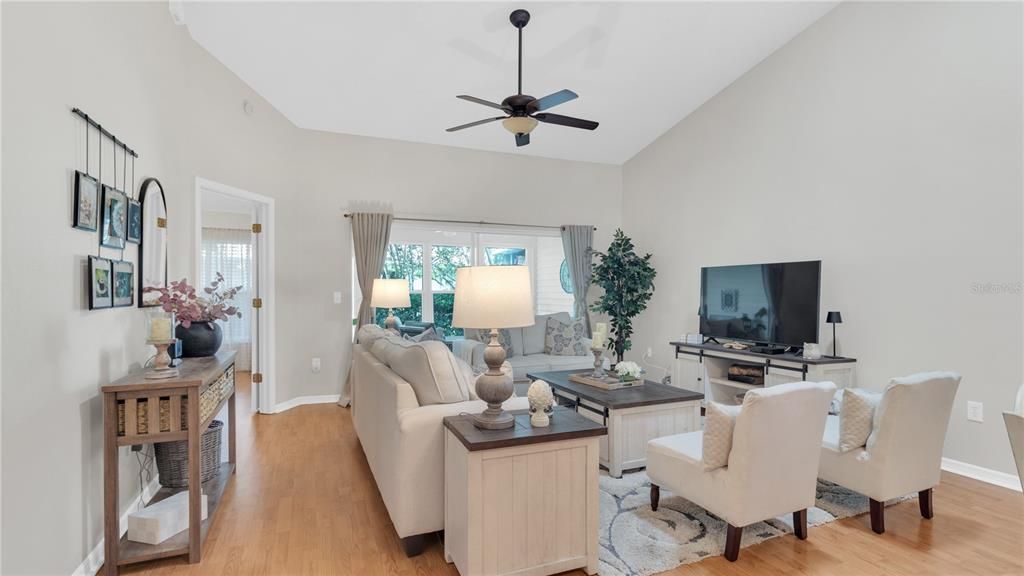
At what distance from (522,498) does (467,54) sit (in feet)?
12.1

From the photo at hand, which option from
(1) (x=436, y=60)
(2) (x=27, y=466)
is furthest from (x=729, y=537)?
(1) (x=436, y=60)

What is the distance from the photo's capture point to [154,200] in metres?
3.08

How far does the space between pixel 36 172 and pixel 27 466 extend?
1.09 metres

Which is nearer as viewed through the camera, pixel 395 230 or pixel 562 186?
pixel 395 230

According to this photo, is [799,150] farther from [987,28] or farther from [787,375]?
[787,375]

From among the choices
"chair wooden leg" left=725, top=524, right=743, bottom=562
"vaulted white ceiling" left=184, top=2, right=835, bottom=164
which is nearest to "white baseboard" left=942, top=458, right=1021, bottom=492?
"chair wooden leg" left=725, top=524, right=743, bottom=562

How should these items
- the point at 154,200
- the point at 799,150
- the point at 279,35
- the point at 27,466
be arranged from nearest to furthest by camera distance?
the point at 27,466 → the point at 154,200 → the point at 279,35 → the point at 799,150

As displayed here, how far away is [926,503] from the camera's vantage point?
2.71 m

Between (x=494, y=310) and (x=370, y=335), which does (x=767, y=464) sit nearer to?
(x=494, y=310)

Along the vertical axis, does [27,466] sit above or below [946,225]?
below

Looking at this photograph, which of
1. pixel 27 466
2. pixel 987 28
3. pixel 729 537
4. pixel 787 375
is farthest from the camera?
pixel 787 375

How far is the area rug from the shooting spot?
2.26 meters

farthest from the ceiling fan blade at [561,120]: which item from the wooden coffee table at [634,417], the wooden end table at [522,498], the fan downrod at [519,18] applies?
the wooden end table at [522,498]

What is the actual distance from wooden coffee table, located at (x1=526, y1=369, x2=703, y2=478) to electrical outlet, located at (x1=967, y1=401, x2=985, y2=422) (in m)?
1.80
